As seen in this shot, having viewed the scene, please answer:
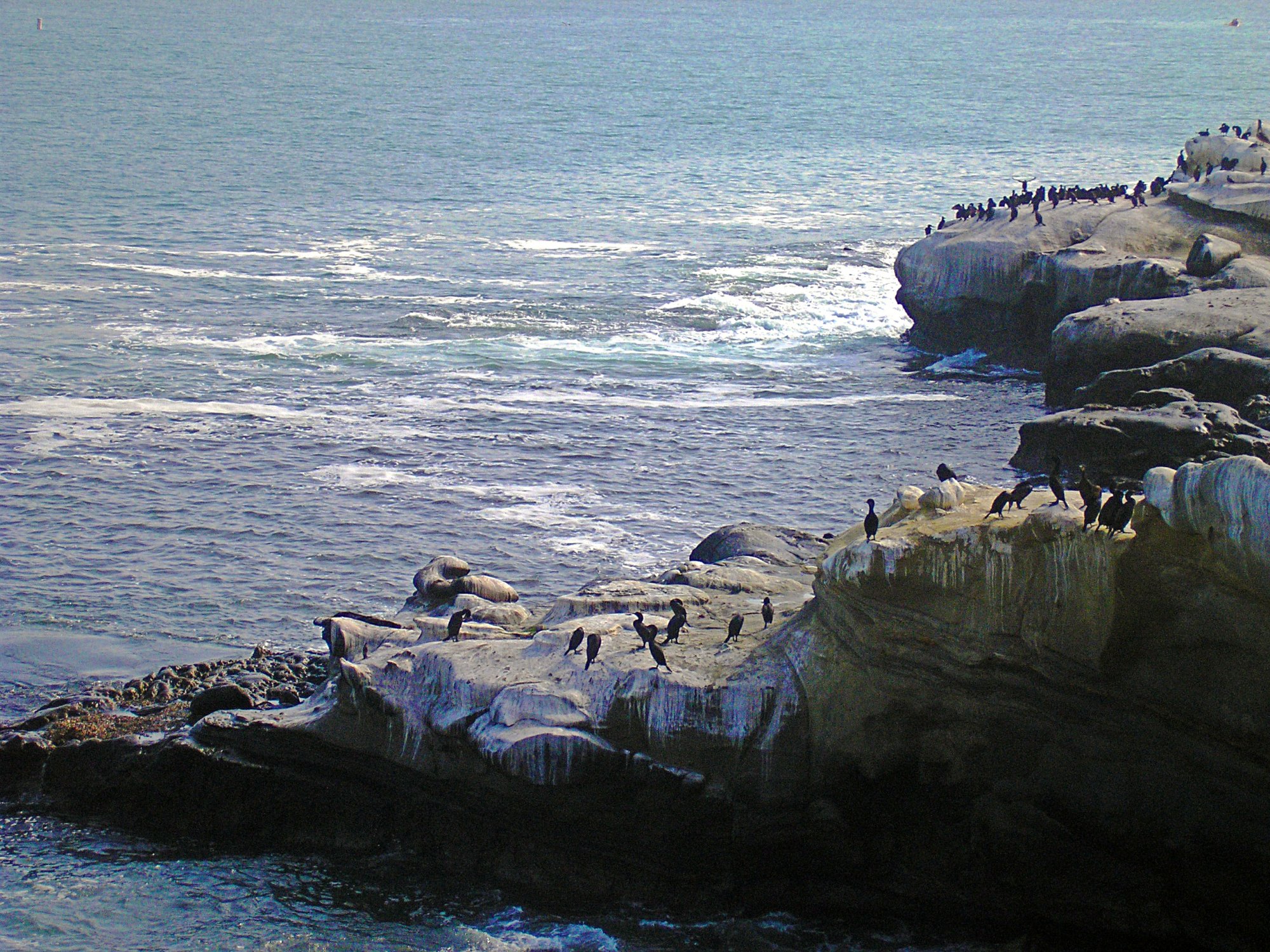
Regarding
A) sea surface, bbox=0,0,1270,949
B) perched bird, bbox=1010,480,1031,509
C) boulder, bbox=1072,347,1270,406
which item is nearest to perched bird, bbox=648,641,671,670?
sea surface, bbox=0,0,1270,949

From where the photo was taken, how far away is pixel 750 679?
742 inches

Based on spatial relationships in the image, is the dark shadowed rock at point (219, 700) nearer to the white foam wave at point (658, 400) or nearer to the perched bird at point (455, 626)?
the perched bird at point (455, 626)

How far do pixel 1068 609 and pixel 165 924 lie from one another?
37.0 feet

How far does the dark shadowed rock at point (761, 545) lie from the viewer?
26000 millimetres

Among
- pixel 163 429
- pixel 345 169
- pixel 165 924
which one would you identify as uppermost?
pixel 345 169

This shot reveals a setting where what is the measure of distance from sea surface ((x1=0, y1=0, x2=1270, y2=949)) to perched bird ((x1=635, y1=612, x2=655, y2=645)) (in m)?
3.36

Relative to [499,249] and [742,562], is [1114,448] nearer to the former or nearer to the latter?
[742,562]

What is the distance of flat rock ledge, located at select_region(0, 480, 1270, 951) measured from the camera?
677 inches

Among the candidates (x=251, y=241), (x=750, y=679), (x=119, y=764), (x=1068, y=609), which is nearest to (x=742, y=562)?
(x=750, y=679)

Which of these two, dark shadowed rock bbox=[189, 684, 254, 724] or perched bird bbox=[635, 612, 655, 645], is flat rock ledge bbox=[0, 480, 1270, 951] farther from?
dark shadowed rock bbox=[189, 684, 254, 724]

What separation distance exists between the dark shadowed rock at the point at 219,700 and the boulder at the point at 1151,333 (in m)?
21.0

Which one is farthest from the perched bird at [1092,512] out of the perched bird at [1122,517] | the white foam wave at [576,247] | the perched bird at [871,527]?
the white foam wave at [576,247]

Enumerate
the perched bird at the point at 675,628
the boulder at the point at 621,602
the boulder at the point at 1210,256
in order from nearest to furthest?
1. the perched bird at the point at 675,628
2. the boulder at the point at 621,602
3. the boulder at the point at 1210,256

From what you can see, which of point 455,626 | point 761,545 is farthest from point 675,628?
point 761,545
